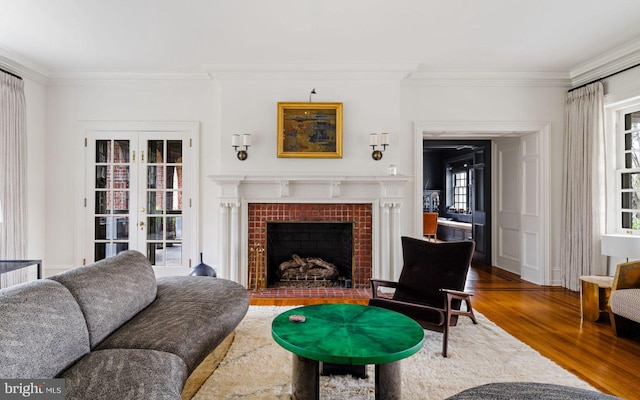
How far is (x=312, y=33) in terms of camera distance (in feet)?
11.3

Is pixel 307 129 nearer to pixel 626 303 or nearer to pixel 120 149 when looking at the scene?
pixel 120 149

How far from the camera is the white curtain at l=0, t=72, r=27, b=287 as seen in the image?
3863 mm

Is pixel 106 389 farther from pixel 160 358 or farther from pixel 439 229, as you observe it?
pixel 439 229

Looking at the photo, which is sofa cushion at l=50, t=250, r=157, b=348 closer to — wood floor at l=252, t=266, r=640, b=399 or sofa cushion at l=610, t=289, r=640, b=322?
wood floor at l=252, t=266, r=640, b=399

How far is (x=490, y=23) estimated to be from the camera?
3.26 metres

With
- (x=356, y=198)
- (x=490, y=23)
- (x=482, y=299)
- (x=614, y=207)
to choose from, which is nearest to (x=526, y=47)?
(x=490, y=23)

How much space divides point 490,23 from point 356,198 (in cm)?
230

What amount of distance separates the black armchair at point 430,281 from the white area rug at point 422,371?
0.23m

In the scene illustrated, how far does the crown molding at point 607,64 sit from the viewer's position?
3.73 meters

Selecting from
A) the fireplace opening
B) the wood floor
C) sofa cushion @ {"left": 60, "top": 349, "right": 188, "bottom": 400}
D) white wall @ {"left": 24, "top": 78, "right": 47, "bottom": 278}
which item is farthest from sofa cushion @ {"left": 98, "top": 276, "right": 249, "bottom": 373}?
white wall @ {"left": 24, "top": 78, "right": 47, "bottom": 278}

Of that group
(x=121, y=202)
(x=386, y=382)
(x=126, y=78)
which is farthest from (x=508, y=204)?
(x=126, y=78)

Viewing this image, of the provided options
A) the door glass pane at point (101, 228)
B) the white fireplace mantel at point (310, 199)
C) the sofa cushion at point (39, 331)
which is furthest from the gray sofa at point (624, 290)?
the door glass pane at point (101, 228)

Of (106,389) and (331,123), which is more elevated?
(331,123)

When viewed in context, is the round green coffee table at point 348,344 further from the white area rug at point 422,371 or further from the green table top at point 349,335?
the white area rug at point 422,371
